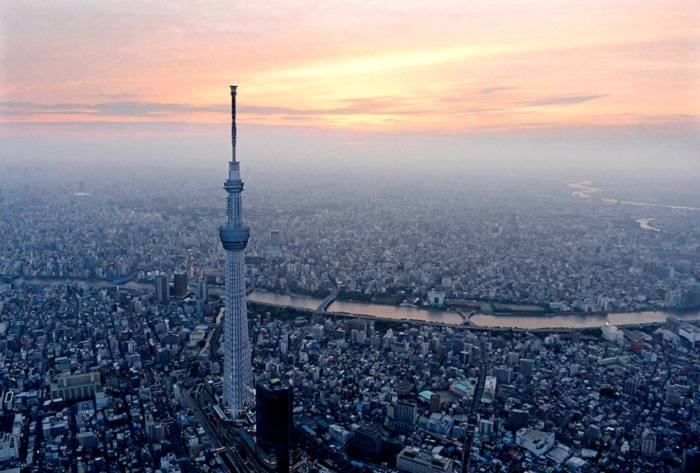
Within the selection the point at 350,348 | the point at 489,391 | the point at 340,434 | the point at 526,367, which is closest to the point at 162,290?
the point at 350,348

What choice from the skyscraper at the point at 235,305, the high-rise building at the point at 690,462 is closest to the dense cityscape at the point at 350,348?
the high-rise building at the point at 690,462

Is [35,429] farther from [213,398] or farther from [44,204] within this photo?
[44,204]

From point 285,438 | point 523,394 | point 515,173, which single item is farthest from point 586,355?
point 515,173

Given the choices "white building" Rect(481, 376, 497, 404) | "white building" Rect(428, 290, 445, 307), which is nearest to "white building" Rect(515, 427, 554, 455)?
"white building" Rect(481, 376, 497, 404)

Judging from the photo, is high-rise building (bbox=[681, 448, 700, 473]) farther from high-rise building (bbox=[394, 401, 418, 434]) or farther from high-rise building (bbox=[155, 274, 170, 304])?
high-rise building (bbox=[155, 274, 170, 304])

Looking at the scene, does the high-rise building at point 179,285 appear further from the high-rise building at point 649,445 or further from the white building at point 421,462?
the high-rise building at point 649,445
